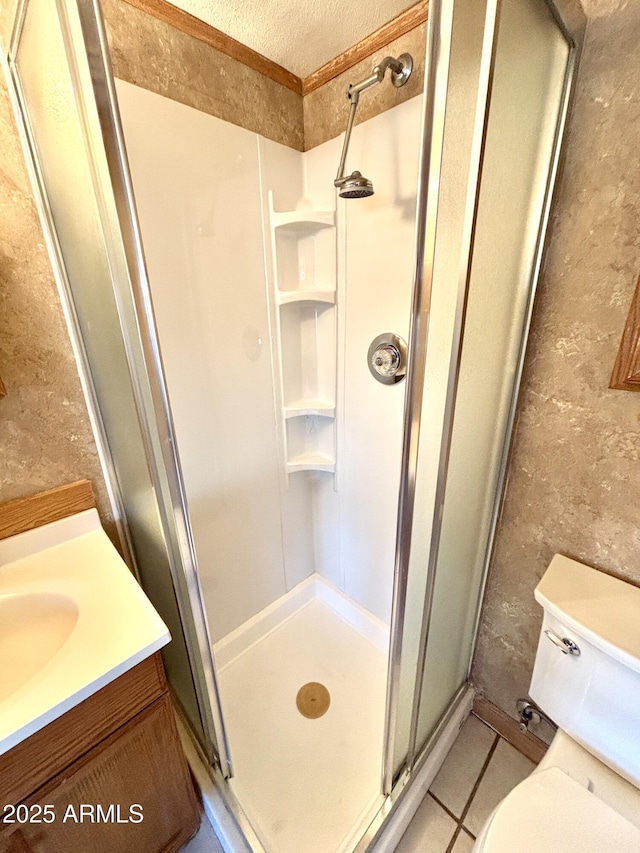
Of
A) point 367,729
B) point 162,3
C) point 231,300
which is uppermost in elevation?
point 162,3

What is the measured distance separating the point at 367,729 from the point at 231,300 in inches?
66.2

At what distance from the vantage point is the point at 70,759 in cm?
74

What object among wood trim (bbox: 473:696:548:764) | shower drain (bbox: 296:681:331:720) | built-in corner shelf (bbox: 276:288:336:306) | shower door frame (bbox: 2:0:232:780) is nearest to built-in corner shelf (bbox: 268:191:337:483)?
built-in corner shelf (bbox: 276:288:336:306)

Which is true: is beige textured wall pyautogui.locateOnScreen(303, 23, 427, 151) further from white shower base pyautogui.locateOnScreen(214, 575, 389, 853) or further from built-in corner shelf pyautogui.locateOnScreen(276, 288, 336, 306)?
white shower base pyautogui.locateOnScreen(214, 575, 389, 853)

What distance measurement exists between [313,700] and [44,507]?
49.7 inches

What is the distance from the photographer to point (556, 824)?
0.80m

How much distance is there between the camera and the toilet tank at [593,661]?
817mm

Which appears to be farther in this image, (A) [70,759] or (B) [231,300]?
(B) [231,300]

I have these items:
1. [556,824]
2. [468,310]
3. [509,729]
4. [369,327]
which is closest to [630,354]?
[468,310]

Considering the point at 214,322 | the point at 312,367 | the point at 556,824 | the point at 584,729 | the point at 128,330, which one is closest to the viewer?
the point at 128,330

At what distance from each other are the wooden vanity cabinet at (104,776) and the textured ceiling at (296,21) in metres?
1.65

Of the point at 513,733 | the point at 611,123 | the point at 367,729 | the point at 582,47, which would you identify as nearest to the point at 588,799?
the point at 513,733

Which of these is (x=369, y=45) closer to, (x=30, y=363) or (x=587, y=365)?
(x=587, y=365)

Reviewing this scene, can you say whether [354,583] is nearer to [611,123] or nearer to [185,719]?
[185,719]
